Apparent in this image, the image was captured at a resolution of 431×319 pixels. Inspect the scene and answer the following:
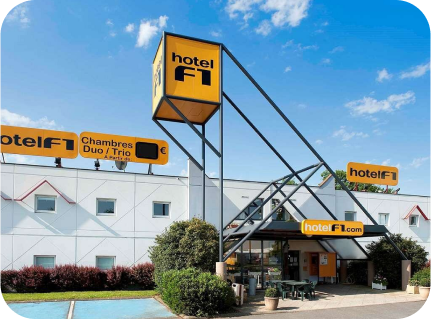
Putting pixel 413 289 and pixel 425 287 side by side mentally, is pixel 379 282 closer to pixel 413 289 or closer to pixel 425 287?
pixel 413 289

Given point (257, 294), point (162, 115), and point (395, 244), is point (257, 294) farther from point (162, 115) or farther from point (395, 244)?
point (162, 115)

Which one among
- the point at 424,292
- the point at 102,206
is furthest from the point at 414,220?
the point at 102,206

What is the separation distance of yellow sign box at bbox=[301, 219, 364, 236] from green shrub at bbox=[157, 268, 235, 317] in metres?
4.70

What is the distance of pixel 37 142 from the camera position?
2167cm

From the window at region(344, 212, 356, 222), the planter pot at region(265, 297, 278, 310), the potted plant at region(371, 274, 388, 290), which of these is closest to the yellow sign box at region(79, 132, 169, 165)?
the planter pot at region(265, 297, 278, 310)

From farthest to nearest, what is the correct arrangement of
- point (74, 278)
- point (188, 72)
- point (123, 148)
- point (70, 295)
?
point (123, 148), point (74, 278), point (70, 295), point (188, 72)

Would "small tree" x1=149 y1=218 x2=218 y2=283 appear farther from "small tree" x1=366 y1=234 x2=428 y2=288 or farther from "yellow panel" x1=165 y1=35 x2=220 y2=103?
"small tree" x1=366 y1=234 x2=428 y2=288

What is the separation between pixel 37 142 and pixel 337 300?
53.3 feet

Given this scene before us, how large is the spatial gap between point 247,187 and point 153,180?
5616mm

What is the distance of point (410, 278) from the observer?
20.5m

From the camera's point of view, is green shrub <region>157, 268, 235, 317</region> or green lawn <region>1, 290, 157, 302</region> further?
green lawn <region>1, 290, 157, 302</region>

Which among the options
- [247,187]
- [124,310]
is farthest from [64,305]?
[247,187]

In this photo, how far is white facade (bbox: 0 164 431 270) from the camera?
20359 mm

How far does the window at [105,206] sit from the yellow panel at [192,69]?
8365 millimetres
